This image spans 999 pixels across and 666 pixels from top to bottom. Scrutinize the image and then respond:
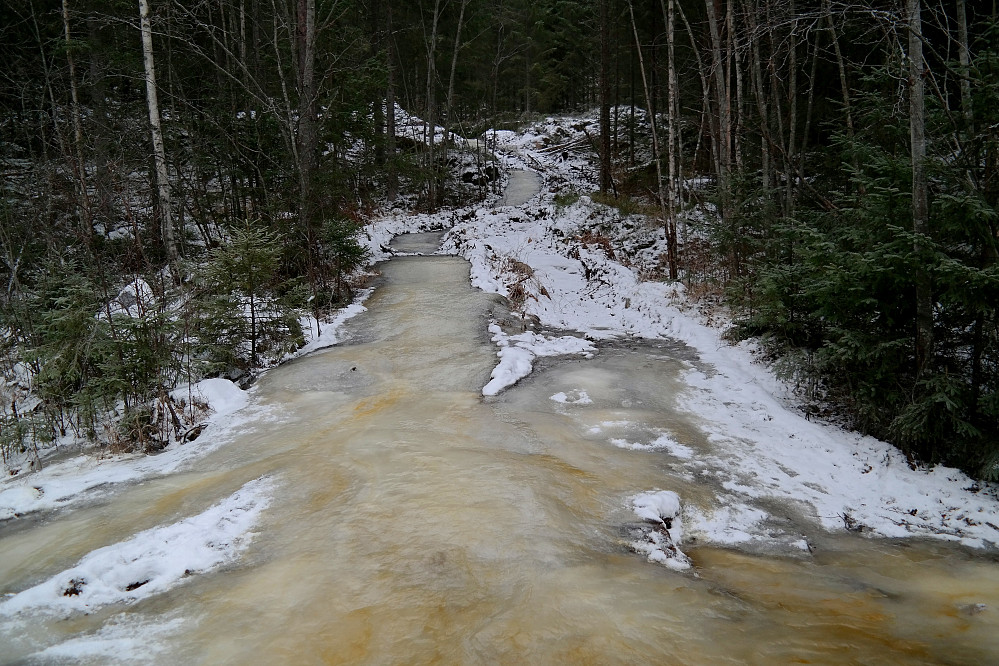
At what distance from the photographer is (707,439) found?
6113mm

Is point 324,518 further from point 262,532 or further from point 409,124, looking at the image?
point 409,124

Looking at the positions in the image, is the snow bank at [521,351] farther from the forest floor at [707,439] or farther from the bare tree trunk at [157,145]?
the bare tree trunk at [157,145]

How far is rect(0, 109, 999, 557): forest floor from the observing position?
4.71 metres

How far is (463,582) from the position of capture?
382 cm

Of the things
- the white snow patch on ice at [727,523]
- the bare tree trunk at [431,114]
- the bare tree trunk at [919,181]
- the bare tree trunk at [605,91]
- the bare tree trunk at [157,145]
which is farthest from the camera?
the bare tree trunk at [431,114]

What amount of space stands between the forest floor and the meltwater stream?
318 mm

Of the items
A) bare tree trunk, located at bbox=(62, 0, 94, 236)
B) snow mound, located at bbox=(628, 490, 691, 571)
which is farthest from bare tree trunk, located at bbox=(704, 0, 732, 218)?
bare tree trunk, located at bbox=(62, 0, 94, 236)

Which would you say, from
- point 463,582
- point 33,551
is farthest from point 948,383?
point 33,551

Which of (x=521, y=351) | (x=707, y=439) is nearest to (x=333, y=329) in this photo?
(x=521, y=351)

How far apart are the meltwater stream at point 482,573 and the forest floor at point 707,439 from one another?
32 centimetres

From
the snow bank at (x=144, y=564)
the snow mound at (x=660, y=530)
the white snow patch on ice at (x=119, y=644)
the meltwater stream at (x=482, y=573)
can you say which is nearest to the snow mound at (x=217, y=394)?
the meltwater stream at (x=482, y=573)

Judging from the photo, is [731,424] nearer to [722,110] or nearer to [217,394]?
[217,394]

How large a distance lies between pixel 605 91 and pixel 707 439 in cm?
1723

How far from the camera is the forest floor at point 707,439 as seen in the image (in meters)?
4.71
